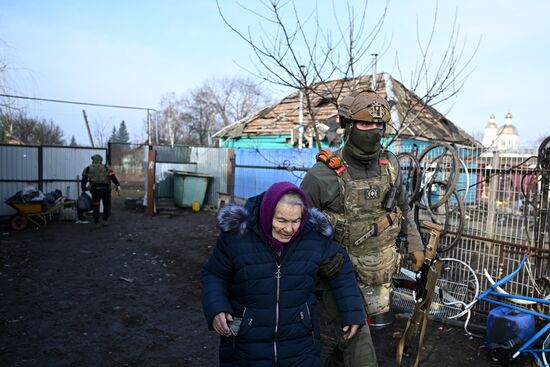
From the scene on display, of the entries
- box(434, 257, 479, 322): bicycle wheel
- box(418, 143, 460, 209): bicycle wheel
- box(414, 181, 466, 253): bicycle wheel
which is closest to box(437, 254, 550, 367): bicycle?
box(434, 257, 479, 322): bicycle wheel

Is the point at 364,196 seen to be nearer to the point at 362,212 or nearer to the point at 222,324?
the point at 362,212

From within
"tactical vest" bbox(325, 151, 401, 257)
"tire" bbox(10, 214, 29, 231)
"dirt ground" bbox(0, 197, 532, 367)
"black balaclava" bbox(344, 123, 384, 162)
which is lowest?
"dirt ground" bbox(0, 197, 532, 367)

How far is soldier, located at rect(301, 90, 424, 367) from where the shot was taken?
9.58ft

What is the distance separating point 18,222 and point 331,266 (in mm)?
9975

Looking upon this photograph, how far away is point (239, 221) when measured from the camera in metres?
2.21

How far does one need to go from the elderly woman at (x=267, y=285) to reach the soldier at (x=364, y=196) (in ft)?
2.28

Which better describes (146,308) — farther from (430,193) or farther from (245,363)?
(430,193)

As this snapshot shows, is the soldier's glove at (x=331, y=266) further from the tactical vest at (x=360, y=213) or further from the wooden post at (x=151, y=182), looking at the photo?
the wooden post at (x=151, y=182)

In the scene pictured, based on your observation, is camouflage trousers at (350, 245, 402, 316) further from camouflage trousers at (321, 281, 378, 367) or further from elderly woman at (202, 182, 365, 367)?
elderly woman at (202, 182, 365, 367)

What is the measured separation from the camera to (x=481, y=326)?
4.49m

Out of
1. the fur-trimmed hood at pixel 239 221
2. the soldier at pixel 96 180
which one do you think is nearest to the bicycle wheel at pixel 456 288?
the fur-trimmed hood at pixel 239 221

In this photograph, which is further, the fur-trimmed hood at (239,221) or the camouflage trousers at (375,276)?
the camouflage trousers at (375,276)

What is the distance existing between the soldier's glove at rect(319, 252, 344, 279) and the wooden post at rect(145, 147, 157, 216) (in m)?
10.9

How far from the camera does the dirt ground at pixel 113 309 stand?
3.91 metres
